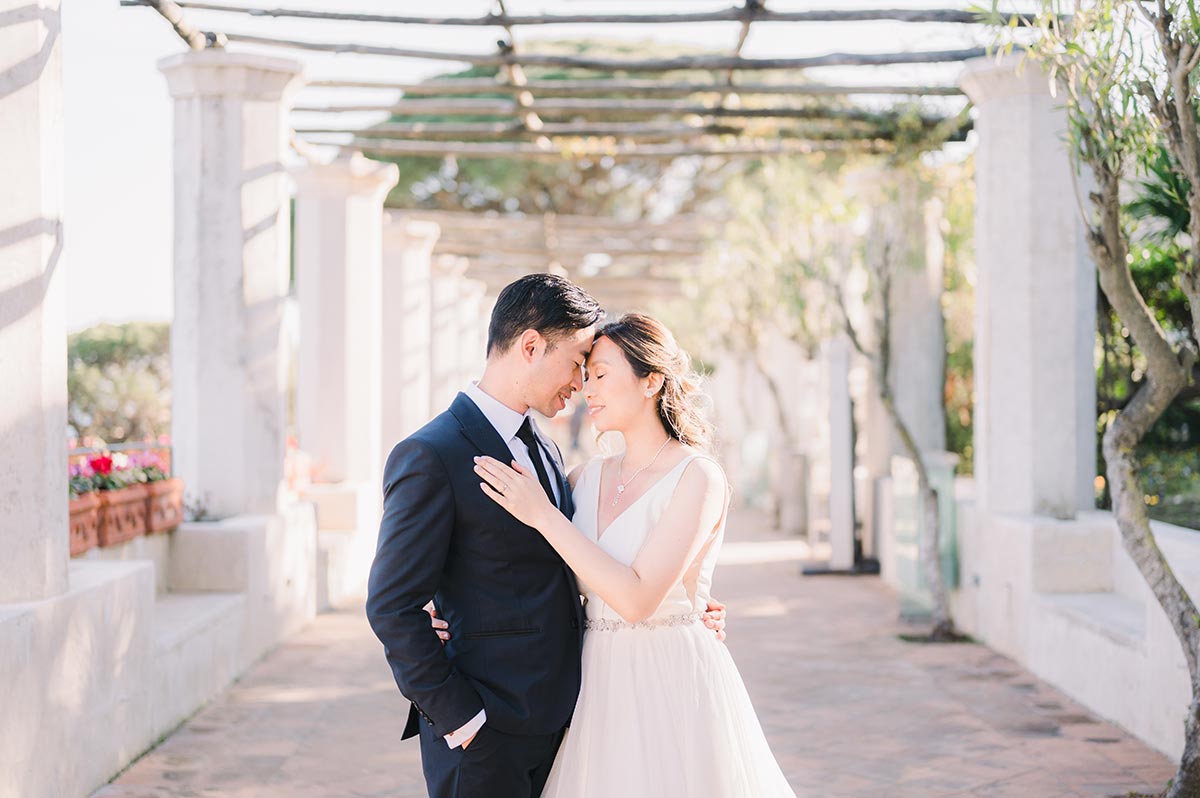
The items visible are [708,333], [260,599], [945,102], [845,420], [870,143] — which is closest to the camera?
[260,599]

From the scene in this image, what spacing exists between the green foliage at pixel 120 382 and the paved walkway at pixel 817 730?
830 cm

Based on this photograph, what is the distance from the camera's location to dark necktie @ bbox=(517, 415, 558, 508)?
2.94m

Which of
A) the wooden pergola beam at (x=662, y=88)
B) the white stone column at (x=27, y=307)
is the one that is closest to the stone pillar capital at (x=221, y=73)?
the wooden pergola beam at (x=662, y=88)

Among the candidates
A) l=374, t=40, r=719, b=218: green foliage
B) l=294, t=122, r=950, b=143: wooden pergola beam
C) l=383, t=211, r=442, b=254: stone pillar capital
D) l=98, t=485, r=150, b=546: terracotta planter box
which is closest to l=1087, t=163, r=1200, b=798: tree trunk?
l=98, t=485, r=150, b=546: terracotta planter box

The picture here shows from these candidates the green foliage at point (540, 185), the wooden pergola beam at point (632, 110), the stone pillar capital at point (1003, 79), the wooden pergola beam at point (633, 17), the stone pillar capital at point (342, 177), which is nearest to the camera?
the wooden pergola beam at point (633, 17)

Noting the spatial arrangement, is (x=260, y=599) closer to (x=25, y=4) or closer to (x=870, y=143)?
(x=25, y=4)

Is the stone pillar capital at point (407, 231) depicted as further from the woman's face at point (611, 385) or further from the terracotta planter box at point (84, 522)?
the woman's face at point (611, 385)

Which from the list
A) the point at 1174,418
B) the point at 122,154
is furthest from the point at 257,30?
the point at 122,154

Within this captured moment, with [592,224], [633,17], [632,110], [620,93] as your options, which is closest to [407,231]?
[592,224]

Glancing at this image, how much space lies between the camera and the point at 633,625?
3.03 meters

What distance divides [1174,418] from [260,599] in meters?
6.31

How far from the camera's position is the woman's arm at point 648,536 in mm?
2707

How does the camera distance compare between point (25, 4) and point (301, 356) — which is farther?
point (301, 356)

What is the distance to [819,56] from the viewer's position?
8.62 meters
